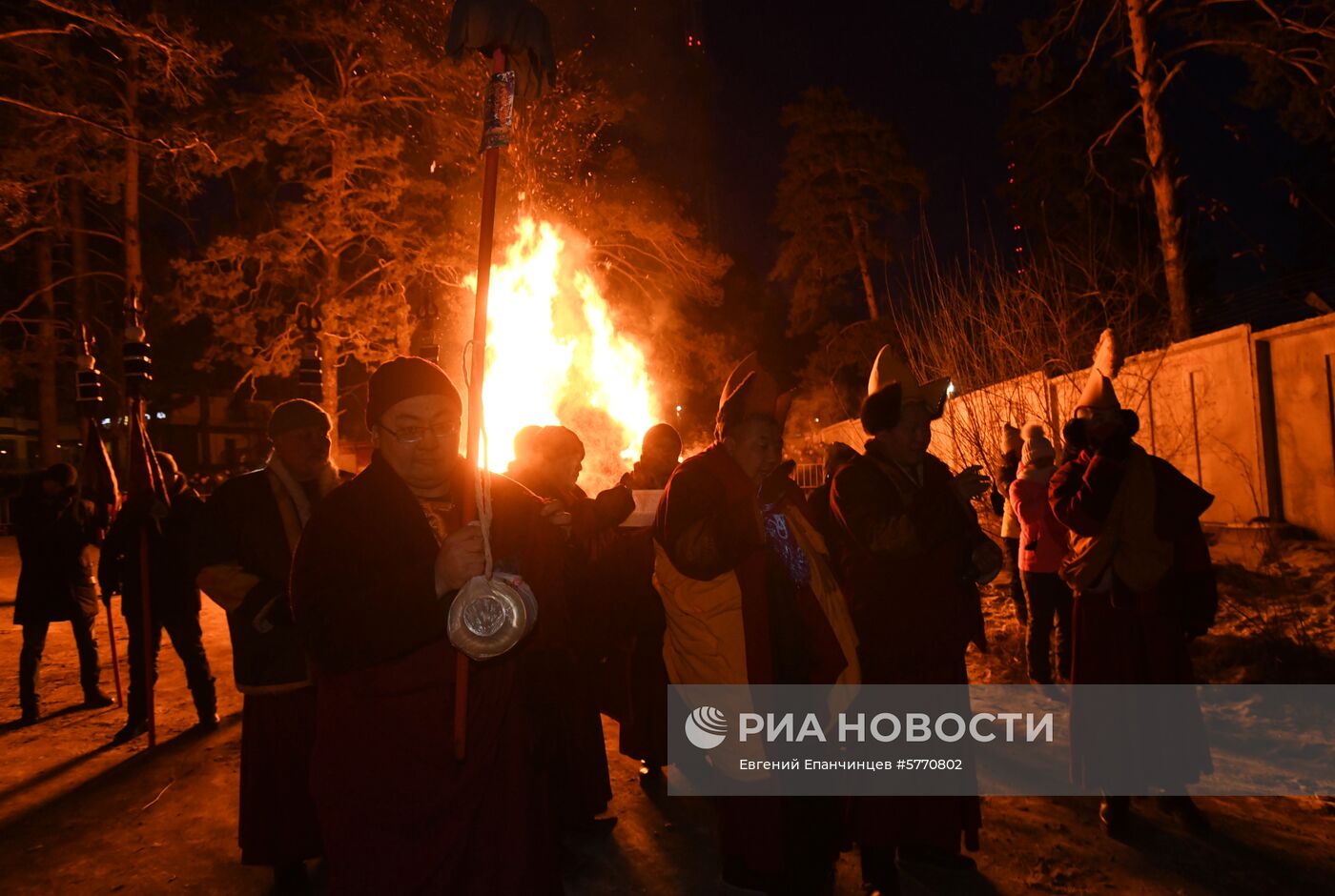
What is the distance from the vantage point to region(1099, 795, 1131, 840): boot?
409 cm

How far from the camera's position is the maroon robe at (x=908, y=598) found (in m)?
3.63

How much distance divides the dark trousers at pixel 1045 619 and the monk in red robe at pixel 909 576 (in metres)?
2.75

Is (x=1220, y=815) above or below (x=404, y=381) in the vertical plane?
below

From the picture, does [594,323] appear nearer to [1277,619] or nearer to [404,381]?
[1277,619]

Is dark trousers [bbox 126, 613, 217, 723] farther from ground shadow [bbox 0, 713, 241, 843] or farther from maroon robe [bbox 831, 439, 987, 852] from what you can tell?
maroon robe [bbox 831, 439, 987, 852]

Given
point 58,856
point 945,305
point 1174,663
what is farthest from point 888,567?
point 945,305

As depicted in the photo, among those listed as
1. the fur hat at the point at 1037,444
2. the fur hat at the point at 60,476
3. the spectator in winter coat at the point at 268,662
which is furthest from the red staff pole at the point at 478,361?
the fur hat at the point at 60,476

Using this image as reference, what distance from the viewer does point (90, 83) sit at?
1541 cm

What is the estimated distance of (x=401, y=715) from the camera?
2217 millimetres

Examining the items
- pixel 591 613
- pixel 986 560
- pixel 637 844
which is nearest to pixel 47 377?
pixel 591 613

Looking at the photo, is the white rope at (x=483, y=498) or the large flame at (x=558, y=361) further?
the large flame at (x=558, y=361)

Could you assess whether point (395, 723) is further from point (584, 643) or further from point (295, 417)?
point (295, 417)

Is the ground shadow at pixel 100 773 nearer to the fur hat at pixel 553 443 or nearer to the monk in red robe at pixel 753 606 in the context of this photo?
the fur hat at pixel 553 443

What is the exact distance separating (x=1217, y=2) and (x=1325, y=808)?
42.7 feet
